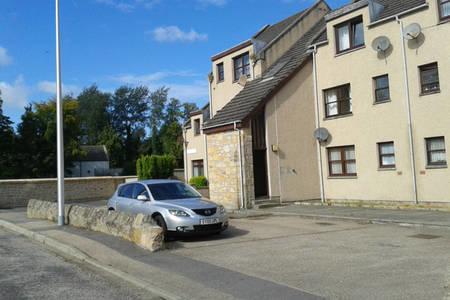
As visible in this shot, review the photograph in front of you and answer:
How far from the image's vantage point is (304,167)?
21672 millimetres

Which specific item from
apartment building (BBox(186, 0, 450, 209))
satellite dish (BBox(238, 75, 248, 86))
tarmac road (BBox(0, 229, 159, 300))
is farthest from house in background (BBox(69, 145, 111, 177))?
tarmac road (BBox(0, 229, 159, 300))

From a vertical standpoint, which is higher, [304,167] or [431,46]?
[431,46]

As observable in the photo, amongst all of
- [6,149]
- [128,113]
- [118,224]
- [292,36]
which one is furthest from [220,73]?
[128,113]

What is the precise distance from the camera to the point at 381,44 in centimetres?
1836

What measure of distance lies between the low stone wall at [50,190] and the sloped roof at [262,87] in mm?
13270

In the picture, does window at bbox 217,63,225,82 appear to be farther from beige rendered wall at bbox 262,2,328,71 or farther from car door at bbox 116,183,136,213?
car door at bbox 116,183,136,213

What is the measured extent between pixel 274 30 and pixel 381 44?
991cm

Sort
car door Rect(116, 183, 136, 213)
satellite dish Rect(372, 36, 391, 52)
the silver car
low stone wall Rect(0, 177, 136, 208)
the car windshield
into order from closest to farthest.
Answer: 1. the silver car
2. the car windshield
3. car door Rect(116, 183, 136, 213)
4. satellite dish Rect(372, 36, 391, 52)
5. low stone wall Rect(0, 177, 136, 208)

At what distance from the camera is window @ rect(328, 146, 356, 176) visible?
20.4 m

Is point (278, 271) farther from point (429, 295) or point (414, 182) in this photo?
point (414, 182)

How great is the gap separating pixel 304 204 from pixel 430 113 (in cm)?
652

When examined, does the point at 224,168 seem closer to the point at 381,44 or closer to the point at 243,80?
the point at 243,80

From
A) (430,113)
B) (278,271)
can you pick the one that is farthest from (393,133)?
(278,271)

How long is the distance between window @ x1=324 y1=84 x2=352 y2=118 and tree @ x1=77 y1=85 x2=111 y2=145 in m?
71.5
